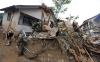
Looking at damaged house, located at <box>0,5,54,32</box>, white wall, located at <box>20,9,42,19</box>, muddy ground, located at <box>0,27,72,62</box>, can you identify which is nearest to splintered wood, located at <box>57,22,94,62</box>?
muddy ground, located at <box>0,27,72,62</box>

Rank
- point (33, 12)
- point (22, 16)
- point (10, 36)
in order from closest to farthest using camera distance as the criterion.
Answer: point (10, 36) → point (22, 16) → point (33, 12)

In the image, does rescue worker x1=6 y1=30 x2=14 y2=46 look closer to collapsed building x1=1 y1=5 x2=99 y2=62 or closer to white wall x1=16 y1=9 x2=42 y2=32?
white wall x1=16 y1=9 x2=42 y2=32

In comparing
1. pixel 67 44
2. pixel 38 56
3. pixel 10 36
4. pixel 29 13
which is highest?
pixel 29 13

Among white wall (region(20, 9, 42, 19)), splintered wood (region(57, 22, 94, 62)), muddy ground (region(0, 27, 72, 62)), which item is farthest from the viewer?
white wall (region(20, 9, 42, 19))

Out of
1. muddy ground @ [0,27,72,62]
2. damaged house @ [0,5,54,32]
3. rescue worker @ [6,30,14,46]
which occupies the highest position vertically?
damaged house @ [0,5,54,32]

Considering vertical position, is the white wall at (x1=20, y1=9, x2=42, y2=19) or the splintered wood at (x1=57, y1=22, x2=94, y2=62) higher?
the white wall at (x1=20, y1=9, x2=42, y2=19)

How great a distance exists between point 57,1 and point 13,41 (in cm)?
858

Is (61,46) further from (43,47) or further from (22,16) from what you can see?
(22,16)

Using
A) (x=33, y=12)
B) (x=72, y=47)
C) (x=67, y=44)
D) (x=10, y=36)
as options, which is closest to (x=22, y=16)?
(x=33, y=12)

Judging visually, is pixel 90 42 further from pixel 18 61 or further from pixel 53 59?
pixel 18 61

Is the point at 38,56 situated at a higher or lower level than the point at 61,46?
lower

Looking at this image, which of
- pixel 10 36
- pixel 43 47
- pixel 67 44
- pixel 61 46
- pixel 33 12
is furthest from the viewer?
pixel 33 12

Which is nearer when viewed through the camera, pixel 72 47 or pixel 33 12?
pixel 72 47

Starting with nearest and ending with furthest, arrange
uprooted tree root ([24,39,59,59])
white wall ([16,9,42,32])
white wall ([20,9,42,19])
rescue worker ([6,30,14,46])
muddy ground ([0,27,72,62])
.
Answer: muddy ground ([0,27,72,62]) → uprooted tree root ([24,39,59,59]) → rescue worker ([6,30,14,46]) → white wall ([16,9,42,32]) → white wall ([20,9,42,19])
